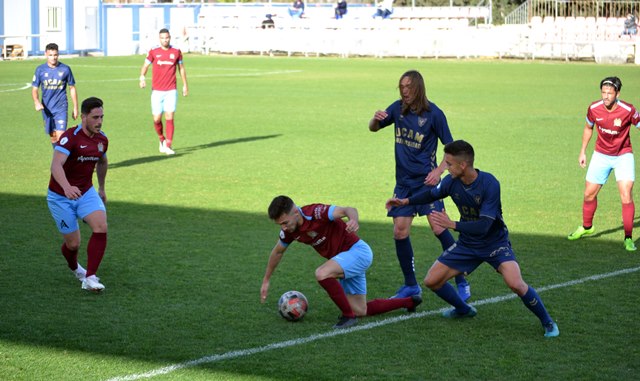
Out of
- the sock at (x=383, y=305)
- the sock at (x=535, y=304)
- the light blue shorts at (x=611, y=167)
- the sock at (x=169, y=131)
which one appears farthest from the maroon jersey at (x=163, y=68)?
the sock at (x=535, y=304)

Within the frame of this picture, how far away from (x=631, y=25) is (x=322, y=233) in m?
44.4

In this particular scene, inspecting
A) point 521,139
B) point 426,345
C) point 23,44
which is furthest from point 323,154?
point 23,44

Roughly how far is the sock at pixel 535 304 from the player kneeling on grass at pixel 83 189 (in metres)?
4.20

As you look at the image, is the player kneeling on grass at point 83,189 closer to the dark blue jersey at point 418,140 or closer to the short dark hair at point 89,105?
the short dark hair at point 89,105

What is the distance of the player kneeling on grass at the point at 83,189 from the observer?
9.55m

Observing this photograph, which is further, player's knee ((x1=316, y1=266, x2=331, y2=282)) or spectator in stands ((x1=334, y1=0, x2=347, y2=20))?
spectator in stands ((x1=334, y1=0, x2=347, y2=20))

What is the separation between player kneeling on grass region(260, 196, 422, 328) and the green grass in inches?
7.5

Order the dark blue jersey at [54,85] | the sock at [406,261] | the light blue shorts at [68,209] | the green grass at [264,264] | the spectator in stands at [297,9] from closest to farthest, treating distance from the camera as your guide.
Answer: the green grass at [264,264], the sock at [406,261], the light blue shorts at [68,209], the dark blue jersey at [54,85], the spectator in stands at [297,9]

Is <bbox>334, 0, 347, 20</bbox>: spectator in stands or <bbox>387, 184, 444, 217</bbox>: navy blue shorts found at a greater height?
<bbox>334, 0, 347, 20</bbox>: spectator in stands

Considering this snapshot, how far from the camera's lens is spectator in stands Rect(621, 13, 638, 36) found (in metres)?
48.8

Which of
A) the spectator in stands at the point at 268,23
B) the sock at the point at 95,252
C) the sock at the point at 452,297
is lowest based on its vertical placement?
the sock at the point at 452,297

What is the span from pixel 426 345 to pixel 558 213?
661cm

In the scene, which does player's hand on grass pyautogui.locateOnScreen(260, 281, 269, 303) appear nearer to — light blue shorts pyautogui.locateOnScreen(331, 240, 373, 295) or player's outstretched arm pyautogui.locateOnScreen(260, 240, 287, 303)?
player's outstretched arm pyautogui.locateOnScreen(260, 240, 287, 303)

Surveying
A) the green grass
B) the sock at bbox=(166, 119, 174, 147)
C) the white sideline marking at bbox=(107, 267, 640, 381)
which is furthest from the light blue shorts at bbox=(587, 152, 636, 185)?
the sock at bbox=(166, 119, 174, 147)
